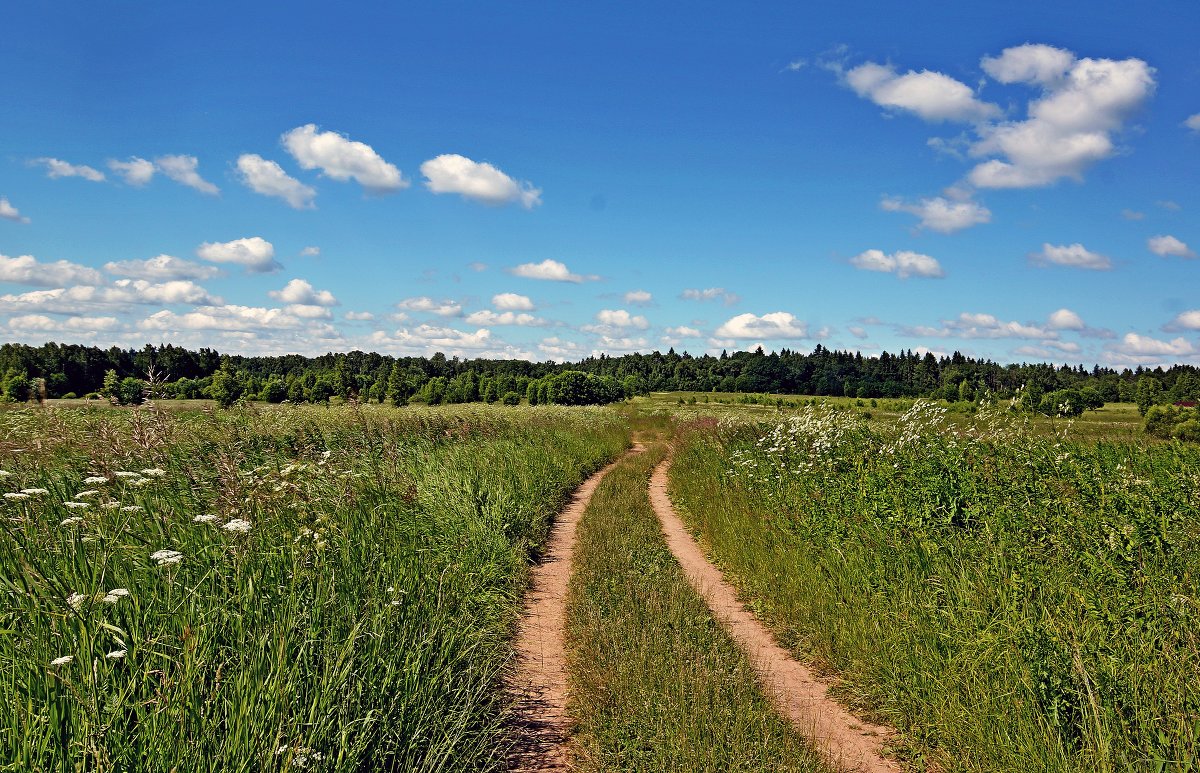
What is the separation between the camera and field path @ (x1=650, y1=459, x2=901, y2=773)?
4828mm

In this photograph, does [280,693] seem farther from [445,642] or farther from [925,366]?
[925,366]

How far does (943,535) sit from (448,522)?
22.5 ft

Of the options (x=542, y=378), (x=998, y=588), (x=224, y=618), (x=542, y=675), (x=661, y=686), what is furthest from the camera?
(x=542, y=378)

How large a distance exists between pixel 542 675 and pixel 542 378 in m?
83.2

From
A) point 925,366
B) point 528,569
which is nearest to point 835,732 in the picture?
point 528,569

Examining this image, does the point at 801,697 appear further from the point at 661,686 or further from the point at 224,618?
the point at 224,618

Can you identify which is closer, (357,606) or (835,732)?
(357,606)

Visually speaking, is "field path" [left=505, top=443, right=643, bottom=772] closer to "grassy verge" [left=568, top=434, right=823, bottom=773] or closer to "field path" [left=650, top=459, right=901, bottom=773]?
"grassy verge" [left=568, top=434, right=823, bottom=773]

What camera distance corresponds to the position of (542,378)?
88.9 meters

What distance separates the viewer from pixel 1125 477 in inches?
266

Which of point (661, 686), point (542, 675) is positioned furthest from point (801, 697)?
point (542, 675)

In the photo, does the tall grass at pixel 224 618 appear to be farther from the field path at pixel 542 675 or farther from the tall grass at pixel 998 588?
the tall grass at pixel 998 588

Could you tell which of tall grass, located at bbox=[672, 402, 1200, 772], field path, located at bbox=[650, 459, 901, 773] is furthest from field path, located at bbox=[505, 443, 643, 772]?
tall grass, located at bbox=[672, 402, 1200, 772]

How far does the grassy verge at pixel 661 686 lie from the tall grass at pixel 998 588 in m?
1.17
